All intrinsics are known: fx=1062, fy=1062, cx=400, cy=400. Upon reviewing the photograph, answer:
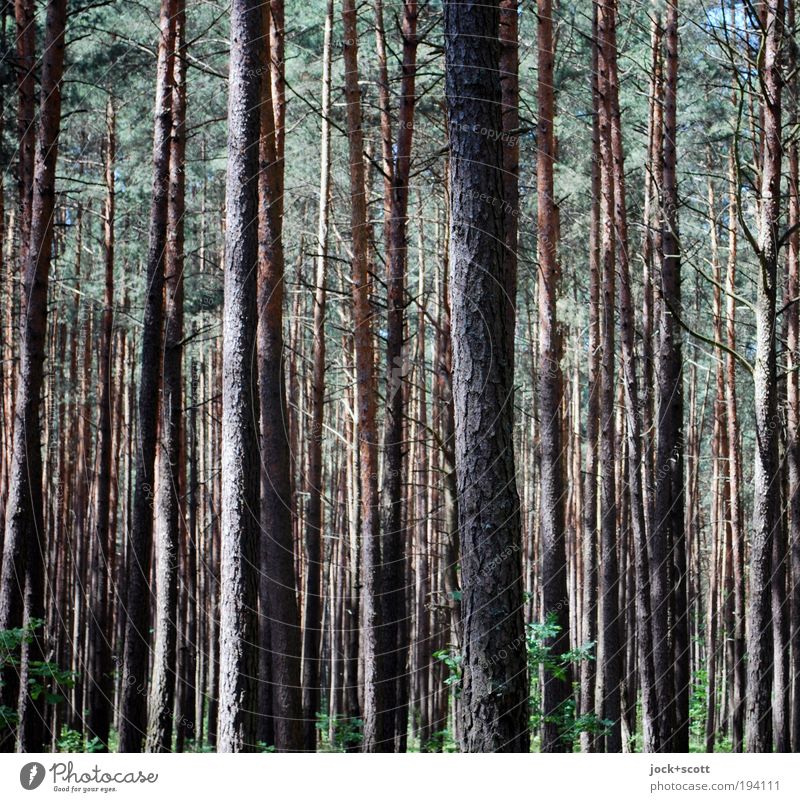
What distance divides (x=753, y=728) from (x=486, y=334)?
17.1ft

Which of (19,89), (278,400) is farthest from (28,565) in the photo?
(19,89)

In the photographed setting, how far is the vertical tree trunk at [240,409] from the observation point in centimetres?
821

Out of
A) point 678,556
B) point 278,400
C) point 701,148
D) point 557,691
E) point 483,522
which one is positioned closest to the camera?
point 483,522

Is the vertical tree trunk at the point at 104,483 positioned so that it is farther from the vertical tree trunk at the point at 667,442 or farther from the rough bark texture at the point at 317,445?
the vertical tree trunk at the point at 667,442

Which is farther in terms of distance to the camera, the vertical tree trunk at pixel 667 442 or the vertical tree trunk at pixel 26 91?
the vertical tree trunk at pixel 26 91

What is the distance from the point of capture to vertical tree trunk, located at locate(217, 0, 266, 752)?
26.9ft

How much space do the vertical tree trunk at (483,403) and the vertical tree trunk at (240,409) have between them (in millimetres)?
2371

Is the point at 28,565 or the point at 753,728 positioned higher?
the point at 28,565

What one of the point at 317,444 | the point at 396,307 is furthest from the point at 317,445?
the point at 396,307

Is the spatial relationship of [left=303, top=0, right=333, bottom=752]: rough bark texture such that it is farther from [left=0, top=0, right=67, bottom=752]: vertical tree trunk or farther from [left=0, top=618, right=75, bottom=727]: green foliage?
[left=0, top=618, right=75, bottom=727]: green foliage

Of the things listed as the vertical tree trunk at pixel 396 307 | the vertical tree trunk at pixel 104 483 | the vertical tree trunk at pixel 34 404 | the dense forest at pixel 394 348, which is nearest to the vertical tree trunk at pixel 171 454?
the dense forest at pixel 394 348

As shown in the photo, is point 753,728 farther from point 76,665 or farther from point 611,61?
point 76,665

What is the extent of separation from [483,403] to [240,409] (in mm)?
2650

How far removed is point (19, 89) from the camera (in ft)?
41.7
